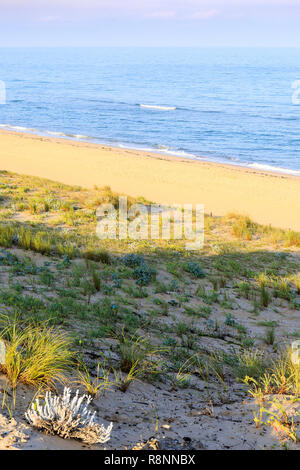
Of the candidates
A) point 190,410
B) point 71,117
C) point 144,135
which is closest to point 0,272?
point 190,410

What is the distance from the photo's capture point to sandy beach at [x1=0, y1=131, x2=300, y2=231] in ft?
55.9

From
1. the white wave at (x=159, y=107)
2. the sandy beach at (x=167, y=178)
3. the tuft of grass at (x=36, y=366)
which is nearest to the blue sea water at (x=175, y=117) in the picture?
the white wave at (x=159, y=107)

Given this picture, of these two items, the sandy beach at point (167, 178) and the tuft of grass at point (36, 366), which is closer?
the tuft of grass at point (36, 366)

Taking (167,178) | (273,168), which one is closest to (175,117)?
(273,168)

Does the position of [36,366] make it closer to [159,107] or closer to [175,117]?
[175,117]

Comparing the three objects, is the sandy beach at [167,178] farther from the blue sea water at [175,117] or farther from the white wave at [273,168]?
the blue sea water at [175,117]

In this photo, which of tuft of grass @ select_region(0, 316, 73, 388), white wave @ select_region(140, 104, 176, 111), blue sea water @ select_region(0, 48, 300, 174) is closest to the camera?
tuft of grass @ select_region(0, 316, 73, 388)

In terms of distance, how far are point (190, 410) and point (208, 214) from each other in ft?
36.7

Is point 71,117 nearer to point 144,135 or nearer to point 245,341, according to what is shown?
point 144,135

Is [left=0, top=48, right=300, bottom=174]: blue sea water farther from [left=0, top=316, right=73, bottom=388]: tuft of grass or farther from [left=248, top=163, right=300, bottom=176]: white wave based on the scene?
[left=0, top=316, right=73, bottom=388]: tuft of grass

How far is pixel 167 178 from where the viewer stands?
69.5 ft

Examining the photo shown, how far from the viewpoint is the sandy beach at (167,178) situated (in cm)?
1705

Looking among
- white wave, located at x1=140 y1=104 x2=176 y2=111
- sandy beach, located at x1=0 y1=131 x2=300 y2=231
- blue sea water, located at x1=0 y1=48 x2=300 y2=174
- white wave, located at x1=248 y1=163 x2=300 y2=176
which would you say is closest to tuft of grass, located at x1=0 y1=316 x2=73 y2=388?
sandy beach, located at x1=0 y1=131 x2=300 y2=231
